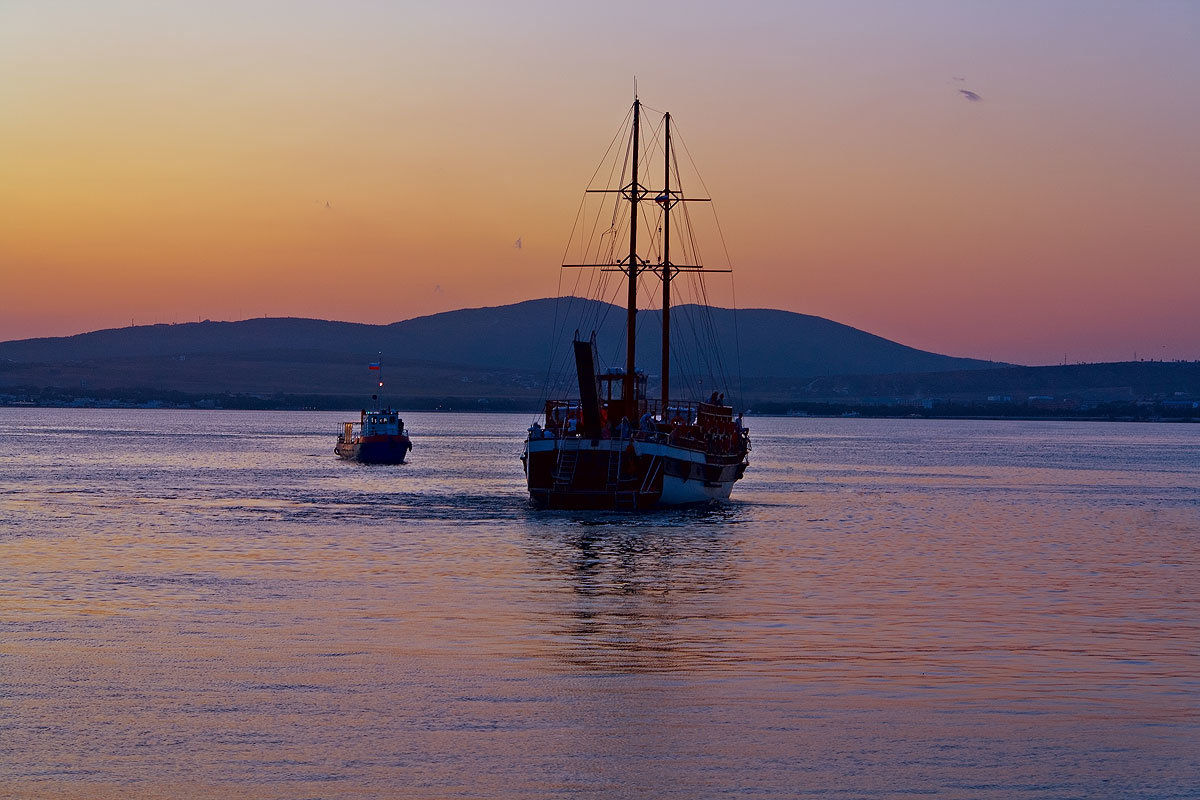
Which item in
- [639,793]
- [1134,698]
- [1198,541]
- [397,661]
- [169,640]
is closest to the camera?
[639,793]

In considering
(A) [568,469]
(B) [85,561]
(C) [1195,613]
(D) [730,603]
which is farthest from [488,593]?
(A) [568,469]

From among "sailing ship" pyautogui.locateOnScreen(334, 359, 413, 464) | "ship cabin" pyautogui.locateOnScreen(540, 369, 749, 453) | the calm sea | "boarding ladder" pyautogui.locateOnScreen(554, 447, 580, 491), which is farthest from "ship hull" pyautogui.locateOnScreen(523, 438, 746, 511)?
"sailing ship" pyautogui.locateOnScreen(334, 359, 413, 464)

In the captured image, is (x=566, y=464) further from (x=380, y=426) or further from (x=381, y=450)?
(x=380, y=426)

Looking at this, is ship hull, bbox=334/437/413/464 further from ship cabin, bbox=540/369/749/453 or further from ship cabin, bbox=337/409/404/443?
ship cabin, bbox=540/369/749/453

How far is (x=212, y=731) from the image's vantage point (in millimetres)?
13836

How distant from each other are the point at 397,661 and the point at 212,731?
4735 millimetres

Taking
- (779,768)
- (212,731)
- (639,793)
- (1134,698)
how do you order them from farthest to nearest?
1. (1134,698)
2. (212,731)
3. (779,768)
4. (639,793)

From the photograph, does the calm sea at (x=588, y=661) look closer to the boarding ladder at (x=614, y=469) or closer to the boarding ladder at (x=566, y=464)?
the boarding ladder at (x=614, y=469)

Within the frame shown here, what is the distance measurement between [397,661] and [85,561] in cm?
1685

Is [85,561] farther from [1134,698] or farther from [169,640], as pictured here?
[1134,698]

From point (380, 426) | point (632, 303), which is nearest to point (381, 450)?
point (380, 426)

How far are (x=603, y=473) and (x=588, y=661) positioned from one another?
34.7 metres

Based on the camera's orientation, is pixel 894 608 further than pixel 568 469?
No

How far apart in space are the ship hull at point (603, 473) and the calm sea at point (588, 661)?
5289 mm
